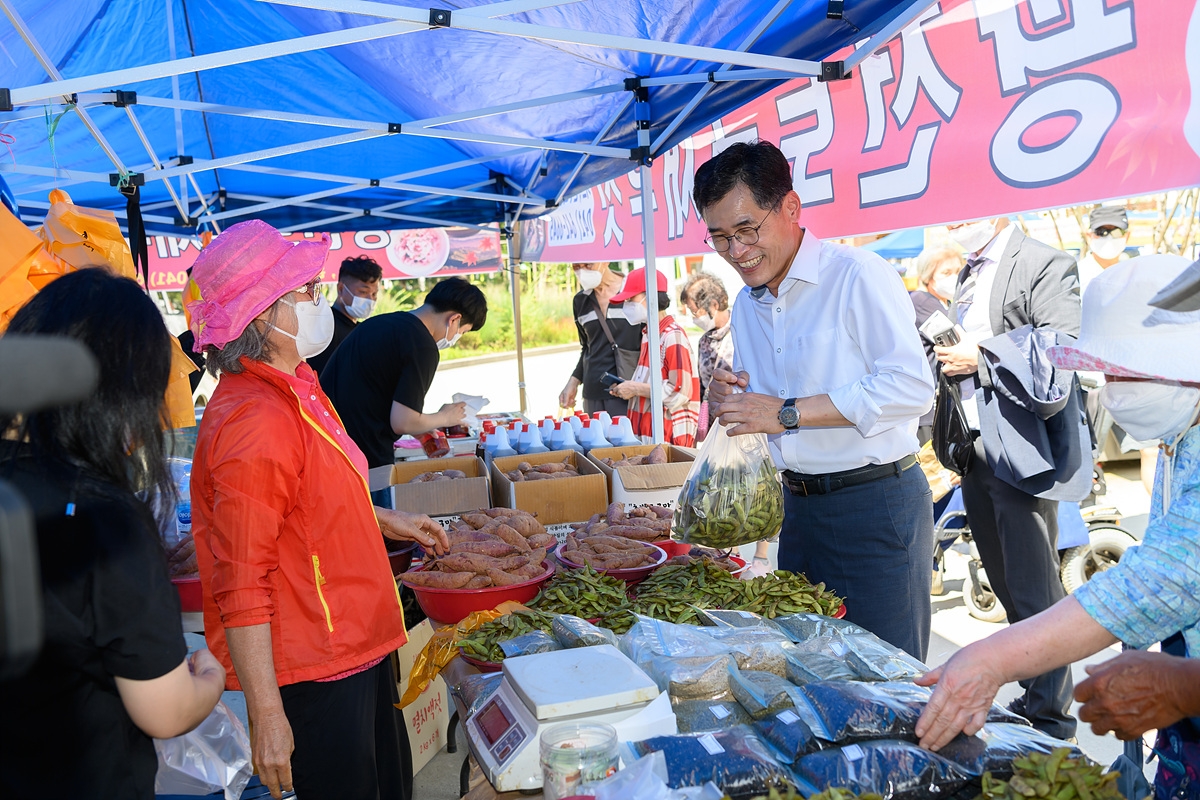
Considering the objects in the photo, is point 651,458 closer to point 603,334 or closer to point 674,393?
point 674,393

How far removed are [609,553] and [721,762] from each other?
1.50m

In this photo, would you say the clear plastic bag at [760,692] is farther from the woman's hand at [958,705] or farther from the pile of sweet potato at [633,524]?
the pile of sweet potato at [633,524]

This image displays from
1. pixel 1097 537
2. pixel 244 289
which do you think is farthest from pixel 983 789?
pixel 1097 537

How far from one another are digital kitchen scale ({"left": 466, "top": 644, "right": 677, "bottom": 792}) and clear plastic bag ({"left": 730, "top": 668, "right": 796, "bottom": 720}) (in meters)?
0.21

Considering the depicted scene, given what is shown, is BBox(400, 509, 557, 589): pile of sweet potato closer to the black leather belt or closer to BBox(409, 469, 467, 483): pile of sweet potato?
BBox(409, 469, 467, 483): pile of sweet potato

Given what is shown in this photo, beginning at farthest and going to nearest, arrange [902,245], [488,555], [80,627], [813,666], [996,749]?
[902,245] → [488,555] → [813,666] → [996,749] → [80,627]

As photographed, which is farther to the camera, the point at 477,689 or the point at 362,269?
the point at 362,269

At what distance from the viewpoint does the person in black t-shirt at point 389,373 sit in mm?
4469

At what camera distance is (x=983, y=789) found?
4.93 ft

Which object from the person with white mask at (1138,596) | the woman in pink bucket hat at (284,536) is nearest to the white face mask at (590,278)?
the woman in pink bucket hat at (284,536)

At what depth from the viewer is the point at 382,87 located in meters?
6.04

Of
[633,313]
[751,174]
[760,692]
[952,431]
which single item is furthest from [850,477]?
[633,313]

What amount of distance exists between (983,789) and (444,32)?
4.52 m

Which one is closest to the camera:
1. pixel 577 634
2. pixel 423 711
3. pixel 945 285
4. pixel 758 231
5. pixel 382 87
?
pixel 577 634
